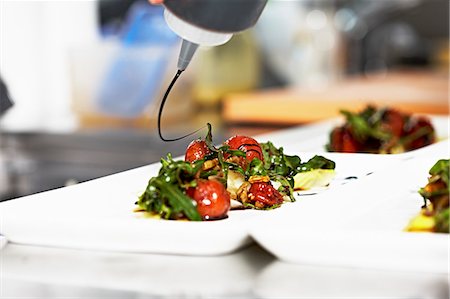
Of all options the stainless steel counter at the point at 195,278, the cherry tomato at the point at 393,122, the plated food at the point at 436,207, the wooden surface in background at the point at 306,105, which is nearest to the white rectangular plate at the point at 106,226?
the stainless steel counter at the point at 195,278

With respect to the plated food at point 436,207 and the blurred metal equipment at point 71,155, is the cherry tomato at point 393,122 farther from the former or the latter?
the plated food at point 436,207

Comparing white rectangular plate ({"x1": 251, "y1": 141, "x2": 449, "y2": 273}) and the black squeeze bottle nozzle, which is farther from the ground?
the black squeeze bottle nozzle

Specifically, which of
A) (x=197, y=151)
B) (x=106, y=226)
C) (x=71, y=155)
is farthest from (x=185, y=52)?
(x=71, y=155)

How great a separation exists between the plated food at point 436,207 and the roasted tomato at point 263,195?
160 millimetres

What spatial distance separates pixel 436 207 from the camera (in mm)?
864

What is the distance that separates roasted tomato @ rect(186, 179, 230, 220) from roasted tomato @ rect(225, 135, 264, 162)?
0.59ft

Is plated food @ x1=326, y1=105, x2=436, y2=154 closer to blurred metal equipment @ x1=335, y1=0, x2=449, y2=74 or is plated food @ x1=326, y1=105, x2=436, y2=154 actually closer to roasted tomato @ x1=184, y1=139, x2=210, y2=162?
roasted tomato @ x1=184, y1=139, x2=210, y2=162

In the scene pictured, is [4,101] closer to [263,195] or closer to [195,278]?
[263,195]

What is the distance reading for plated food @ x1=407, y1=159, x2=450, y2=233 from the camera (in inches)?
32.2

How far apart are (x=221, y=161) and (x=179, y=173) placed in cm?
10

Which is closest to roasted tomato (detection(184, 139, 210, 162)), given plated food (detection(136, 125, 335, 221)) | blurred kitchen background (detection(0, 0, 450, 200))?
plated food (detection(136, 125, 335, 221))

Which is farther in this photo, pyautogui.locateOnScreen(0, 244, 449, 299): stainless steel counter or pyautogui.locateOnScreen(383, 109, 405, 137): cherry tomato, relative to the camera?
pyautogui.locateOnScreen(383, 109, 405, 137): cherry tomato

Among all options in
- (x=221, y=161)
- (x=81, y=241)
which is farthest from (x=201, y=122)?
(x=81, y=241)

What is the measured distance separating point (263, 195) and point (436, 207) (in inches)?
7.7
